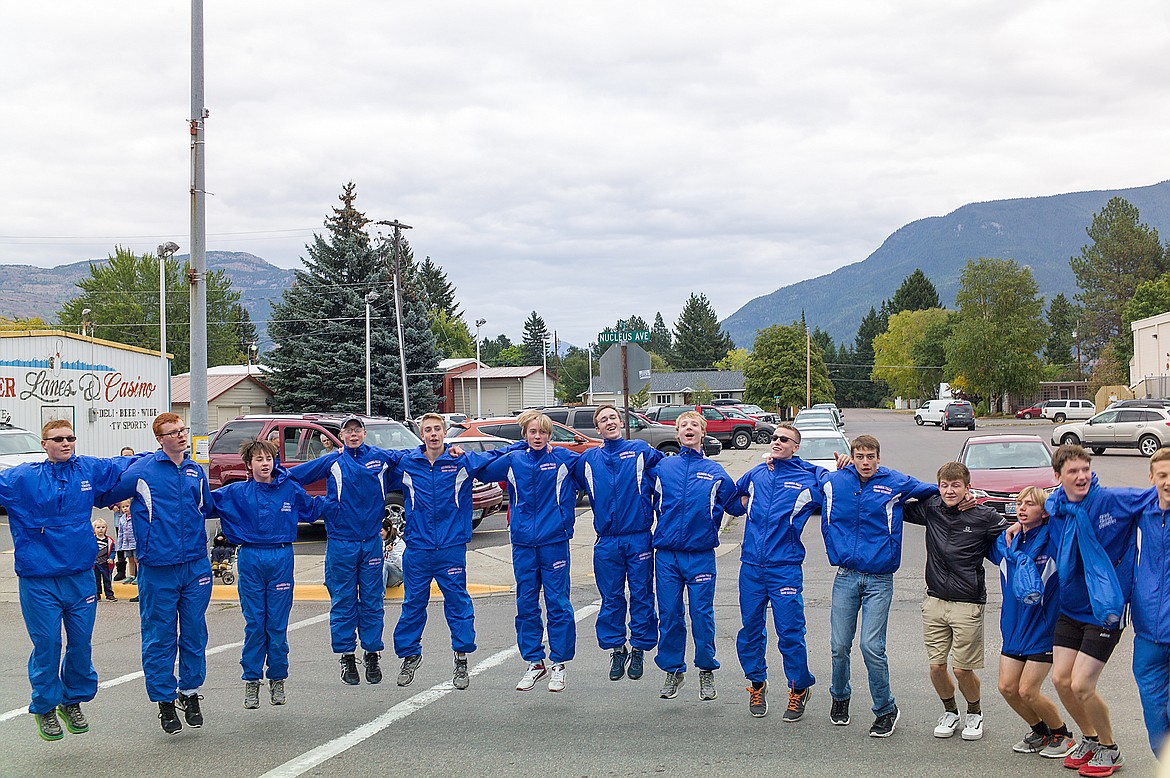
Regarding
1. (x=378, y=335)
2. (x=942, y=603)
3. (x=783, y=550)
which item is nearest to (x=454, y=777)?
(x=783, y=550)

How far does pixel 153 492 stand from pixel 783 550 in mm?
4145

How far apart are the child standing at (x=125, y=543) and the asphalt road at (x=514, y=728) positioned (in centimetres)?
273

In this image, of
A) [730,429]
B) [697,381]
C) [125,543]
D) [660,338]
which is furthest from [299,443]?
[660,338]

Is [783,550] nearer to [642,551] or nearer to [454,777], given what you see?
[642,551]

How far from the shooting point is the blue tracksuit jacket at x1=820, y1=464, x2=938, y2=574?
6.02 meters

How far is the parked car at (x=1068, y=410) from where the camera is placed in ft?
210

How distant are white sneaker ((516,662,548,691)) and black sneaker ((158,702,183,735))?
7.29 feet

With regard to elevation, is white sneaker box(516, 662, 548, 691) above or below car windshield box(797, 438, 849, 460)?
below

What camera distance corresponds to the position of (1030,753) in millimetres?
5492

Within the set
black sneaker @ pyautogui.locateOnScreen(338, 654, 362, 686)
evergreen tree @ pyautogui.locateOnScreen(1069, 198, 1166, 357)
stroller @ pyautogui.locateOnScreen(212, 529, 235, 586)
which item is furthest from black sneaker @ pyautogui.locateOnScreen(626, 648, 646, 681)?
evergreen tree @ pyautogui.locateOnScreen(1069, 198, 1166, 357)

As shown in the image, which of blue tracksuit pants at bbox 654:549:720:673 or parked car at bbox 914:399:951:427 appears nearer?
blue tracksuit pants at bbox 654:549:720:673

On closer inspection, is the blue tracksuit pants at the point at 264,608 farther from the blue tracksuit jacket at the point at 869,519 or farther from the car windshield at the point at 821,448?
the car windshield at the point at 821,448

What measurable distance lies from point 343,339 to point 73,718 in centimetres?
4105

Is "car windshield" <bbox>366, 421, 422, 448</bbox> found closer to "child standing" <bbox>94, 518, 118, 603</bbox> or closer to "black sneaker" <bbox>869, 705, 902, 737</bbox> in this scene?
"child standing" <bbox>94, 518, 118, 603</bbox>
